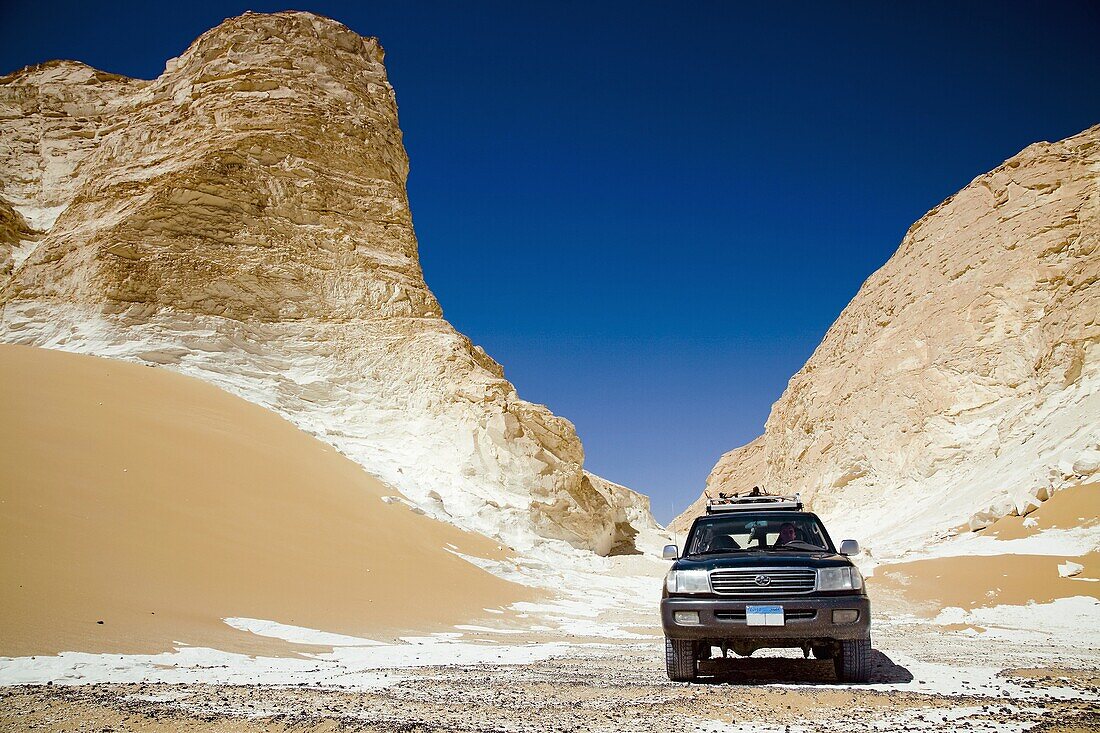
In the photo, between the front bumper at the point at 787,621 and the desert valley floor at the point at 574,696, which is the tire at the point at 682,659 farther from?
the desert valley floor at the point at 574,696

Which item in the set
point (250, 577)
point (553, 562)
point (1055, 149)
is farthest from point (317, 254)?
point (1055, 149)

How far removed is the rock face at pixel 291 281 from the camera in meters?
27.5

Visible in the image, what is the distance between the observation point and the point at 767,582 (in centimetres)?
682

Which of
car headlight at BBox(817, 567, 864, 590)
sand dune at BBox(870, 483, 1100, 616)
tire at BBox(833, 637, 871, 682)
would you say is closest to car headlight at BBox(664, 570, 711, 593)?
car headlight at BBox(817, 567, 864, 590)

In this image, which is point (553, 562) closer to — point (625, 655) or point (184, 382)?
point (184, 382)

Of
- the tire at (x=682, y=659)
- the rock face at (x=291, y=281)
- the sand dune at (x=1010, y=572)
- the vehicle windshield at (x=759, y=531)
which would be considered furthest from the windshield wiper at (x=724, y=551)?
the rock face at (x=291, y=281)

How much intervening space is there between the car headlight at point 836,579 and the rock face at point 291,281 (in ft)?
61.3

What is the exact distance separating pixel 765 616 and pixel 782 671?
144cm

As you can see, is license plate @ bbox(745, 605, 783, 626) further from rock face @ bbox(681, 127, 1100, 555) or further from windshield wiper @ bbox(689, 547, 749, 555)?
rock face @ bbox(681, 127, 1100, 555)

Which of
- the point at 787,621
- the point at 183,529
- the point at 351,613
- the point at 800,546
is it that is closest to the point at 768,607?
the point at 787,621

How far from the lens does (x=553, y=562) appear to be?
1038 inches

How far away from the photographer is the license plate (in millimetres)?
6633

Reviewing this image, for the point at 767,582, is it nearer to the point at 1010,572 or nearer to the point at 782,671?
the point at 782,671

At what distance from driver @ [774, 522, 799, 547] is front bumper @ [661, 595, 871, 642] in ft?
4.06
